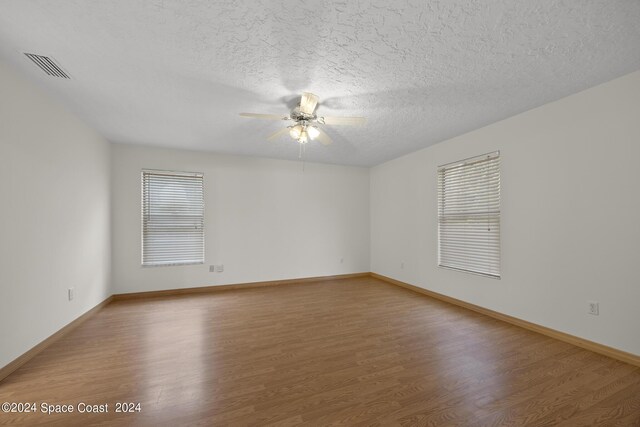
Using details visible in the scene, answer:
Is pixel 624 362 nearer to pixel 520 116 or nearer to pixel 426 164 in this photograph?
pixel 520 116

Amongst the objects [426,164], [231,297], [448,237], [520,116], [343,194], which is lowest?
[231,297]

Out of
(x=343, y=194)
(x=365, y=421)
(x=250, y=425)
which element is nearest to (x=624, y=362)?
(x=365, y=421)

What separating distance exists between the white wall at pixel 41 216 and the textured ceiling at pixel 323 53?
1.03 ft

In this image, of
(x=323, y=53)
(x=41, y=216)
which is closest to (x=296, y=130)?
(x=323, y=53)

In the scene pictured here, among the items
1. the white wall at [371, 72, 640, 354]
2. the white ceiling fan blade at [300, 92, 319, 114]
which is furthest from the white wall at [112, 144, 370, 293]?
the white ceiling fan blade at [300, 92, 319, 114]

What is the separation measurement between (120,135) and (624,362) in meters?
6.36

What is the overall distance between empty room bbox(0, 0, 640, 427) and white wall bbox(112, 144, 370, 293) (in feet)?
0.23

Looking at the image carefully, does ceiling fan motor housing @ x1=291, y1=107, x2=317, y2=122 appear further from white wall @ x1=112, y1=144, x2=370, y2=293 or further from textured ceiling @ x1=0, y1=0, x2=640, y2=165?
white wall @ x1=112, y1=144, x2=370, y2=293

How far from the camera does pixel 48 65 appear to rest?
81.6 inches

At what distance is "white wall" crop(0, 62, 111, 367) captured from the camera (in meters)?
2.08

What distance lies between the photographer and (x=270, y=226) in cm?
507

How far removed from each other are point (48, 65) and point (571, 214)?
5.02 metres

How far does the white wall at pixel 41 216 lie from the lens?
2078 mm

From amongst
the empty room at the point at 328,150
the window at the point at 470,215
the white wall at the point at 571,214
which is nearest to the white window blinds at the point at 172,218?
the empty room at the point at 328,150
